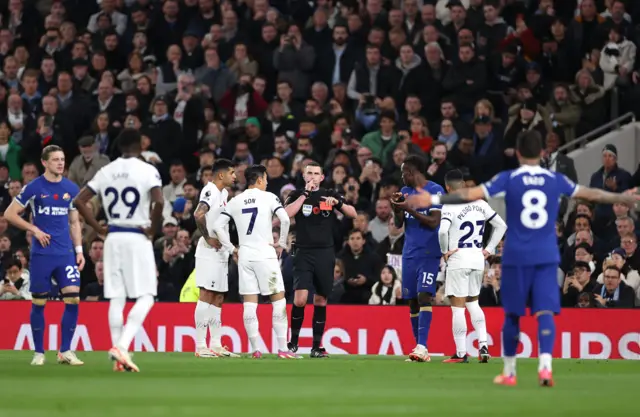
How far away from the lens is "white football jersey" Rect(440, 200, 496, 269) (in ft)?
55.3

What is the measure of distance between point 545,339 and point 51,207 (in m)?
6.10

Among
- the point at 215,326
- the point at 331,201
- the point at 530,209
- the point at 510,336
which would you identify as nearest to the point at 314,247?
the point at 331,201

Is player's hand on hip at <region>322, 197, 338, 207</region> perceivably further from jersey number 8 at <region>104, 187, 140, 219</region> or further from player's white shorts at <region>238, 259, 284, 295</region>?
jersey number 8 at <region>104, 187, 140, 219</region>

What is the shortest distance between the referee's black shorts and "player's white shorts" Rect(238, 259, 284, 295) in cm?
78

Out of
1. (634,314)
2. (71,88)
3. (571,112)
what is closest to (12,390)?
(634,314)

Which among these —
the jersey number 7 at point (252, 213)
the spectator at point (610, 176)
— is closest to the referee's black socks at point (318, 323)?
the jersey number 7 at point (252, 213)

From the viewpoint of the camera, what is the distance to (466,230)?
1692 cm

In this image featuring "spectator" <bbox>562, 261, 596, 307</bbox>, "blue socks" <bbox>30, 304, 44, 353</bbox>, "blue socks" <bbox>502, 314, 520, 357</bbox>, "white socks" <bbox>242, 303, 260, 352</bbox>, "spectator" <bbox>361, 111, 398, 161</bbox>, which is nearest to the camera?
"blue socks" <bbox>502, 314, 520, 357</bbox>

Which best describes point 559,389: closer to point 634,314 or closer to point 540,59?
point 634,314

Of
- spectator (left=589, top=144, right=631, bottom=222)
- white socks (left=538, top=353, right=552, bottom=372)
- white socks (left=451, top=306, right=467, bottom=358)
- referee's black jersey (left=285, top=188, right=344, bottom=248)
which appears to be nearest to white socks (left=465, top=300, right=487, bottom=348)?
white socks (left=451, top=306, right=467, bottom=358)

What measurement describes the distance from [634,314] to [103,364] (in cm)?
807

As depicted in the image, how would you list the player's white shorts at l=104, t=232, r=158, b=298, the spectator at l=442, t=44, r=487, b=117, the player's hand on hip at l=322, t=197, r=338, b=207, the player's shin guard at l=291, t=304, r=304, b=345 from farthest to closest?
the spectator at l=442, t=44, r=487, b=117 < the player's shin guard at l=291, t=304, r=304, b=345 < the player's hand on hip at l=322, t=197, r=338, b=207 < the player's white shorts at l=104, t=232, r=158, b=298

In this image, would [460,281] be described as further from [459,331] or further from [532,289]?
[532,289]

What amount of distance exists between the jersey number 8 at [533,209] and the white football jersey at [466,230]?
4.51 metres
